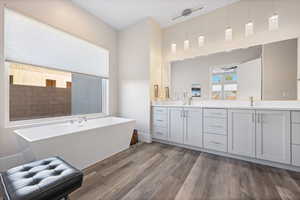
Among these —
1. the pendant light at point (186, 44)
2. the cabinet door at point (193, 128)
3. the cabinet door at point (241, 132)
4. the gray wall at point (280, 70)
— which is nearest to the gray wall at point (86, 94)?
the cabinet door at point (193, 128)

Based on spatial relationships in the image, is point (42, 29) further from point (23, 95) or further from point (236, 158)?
point (236, 158)

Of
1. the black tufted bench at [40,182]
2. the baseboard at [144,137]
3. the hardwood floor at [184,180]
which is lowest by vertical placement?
the hardwood floor at [184,180]

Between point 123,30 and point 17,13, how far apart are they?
2174mm

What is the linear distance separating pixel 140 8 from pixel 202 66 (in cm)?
193

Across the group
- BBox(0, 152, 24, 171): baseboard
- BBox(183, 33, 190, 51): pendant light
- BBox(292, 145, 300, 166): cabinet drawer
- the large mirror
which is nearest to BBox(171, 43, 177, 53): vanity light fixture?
BBox(183, 33, 190, 51): pendant light

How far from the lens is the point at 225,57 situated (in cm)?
277

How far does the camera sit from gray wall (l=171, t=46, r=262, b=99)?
2.57 m

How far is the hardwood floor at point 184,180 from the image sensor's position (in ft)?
4.53

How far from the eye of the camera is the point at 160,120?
10.0 ft

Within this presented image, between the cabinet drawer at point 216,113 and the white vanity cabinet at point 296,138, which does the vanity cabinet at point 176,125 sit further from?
the white vanity cabinet at point 296,138

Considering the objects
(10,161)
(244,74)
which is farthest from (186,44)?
(10,161)

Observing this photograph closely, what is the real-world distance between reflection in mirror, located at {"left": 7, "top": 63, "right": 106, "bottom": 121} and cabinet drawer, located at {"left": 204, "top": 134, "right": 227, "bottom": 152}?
8.65ft

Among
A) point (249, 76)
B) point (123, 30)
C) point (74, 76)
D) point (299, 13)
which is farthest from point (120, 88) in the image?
point (299, 13)

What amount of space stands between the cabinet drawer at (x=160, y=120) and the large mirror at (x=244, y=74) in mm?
686
